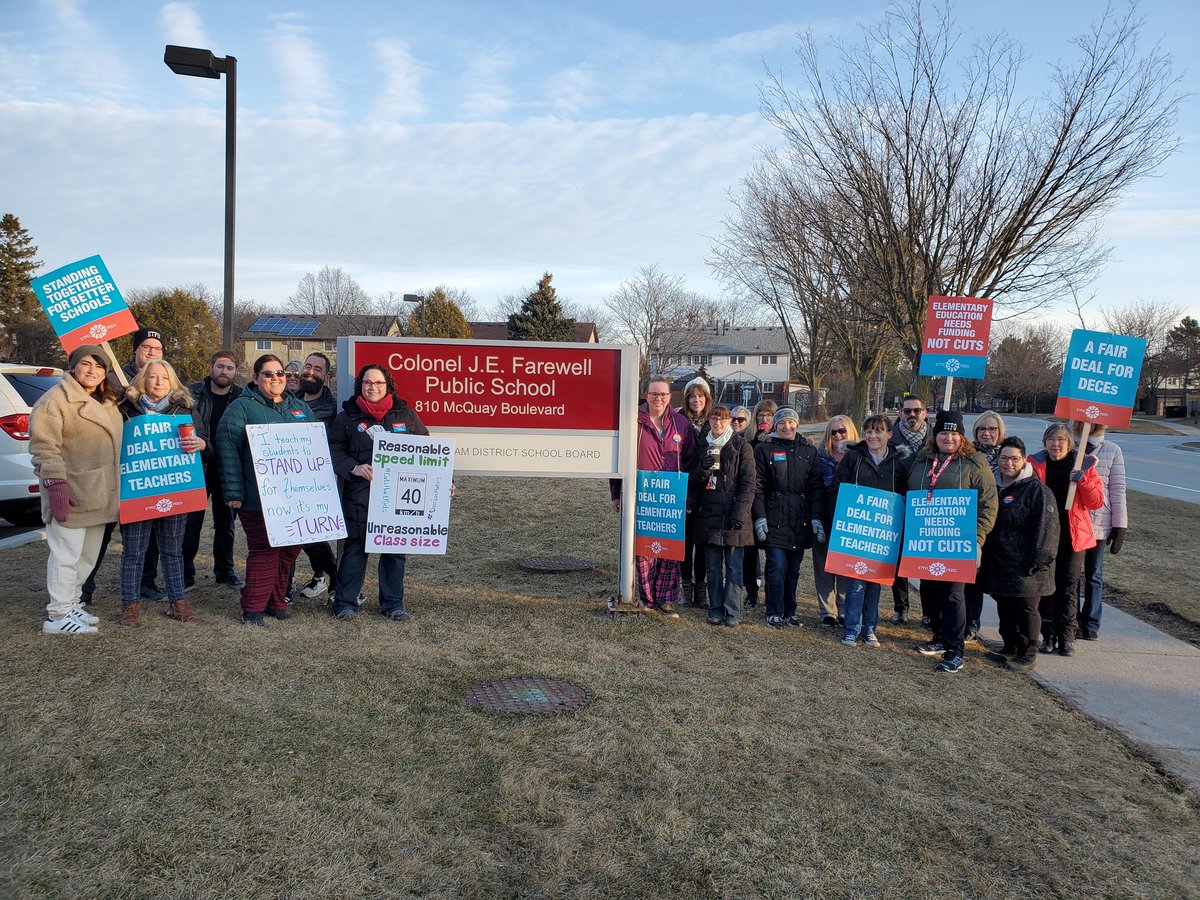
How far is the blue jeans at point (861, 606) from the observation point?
6.07 m

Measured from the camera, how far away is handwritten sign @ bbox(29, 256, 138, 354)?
613cm

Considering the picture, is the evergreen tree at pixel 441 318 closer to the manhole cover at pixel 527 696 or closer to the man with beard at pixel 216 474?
the man with beard at pixel 216 474

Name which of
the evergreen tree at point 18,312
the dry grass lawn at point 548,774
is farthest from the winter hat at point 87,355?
the evergreen tree at point 18,312

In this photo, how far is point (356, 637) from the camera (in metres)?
5.67

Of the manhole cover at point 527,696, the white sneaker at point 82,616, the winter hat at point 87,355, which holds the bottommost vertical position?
the manhole cover at point 527,696

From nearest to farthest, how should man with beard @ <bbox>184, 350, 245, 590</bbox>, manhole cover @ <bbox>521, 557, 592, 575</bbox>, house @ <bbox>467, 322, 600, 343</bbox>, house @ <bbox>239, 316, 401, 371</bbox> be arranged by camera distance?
man with beard @ <bbox>184, 350, 245, 590</bbox>
manhole cover @ <bbox>521, 557, 592, 575</bbox>
house @ <bbox>239, 316, 401, 371</bbox>
house @ <bbox>467, 322, 600, 343</bbox>

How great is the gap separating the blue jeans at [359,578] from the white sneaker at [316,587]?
706 millimetres

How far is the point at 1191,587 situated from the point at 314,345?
217 feet

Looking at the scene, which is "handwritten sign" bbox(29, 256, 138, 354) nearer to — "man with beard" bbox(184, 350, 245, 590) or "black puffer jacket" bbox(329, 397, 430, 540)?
"man with beard" bbox(184, 350, 245, 590)

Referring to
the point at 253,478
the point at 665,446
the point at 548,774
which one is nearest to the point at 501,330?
the point at 665,446

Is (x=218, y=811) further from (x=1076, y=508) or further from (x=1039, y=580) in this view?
(x=1076, y=508)

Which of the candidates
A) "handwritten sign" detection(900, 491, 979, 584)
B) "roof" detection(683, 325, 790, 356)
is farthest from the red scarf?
"roof" detection(683, 325, 790, 356)

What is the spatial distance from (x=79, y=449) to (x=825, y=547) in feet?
17.6

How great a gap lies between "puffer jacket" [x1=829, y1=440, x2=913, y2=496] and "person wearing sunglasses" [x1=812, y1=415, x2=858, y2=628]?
0.36 metres
